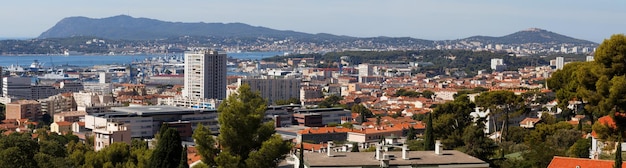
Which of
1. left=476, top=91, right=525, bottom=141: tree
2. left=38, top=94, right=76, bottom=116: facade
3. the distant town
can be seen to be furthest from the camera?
left=38, top=94, right=76, bottom=116: facade

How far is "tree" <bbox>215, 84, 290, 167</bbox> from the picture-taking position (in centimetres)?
1129

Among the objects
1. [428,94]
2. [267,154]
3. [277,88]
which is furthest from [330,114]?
[267,154]

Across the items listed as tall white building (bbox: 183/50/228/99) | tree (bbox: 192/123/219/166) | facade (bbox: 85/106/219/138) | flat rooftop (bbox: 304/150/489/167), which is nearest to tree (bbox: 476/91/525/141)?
flat rooftop (bbox: 304/150/489/167)

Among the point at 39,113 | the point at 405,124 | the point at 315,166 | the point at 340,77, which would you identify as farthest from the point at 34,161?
the point at 340,77

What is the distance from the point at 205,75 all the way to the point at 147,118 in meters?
16.4

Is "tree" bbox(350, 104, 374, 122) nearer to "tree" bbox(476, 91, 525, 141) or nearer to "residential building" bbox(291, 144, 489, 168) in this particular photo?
"tree" bbox(476, 91, 525, 141)

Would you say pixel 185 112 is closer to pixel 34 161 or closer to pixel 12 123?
pixel 12 123

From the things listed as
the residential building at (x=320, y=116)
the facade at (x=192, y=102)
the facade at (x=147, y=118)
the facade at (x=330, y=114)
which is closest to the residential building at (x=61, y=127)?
the facade at (x=147, y=118)

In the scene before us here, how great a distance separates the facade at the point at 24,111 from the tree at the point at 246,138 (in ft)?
125

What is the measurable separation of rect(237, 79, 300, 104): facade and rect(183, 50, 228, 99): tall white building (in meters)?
4.79

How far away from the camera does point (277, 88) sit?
63531mm

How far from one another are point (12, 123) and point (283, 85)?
2367 centimetres

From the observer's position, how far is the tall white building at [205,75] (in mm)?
55781

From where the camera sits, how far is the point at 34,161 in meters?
16.9
